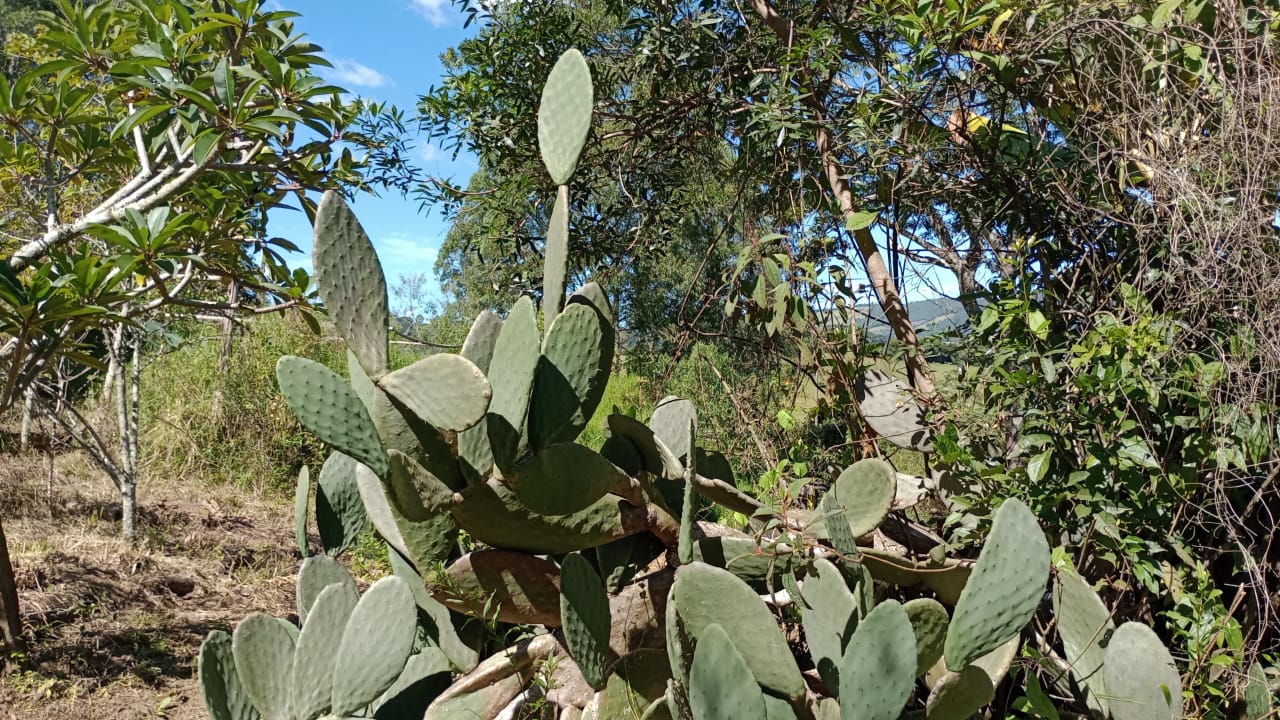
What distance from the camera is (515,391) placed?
4.35 feet

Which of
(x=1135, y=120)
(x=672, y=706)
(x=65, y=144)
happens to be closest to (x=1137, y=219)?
(x=1135, y=120)

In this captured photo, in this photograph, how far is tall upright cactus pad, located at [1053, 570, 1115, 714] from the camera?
4.88 ft

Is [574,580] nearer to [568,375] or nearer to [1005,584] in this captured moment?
[568,375]

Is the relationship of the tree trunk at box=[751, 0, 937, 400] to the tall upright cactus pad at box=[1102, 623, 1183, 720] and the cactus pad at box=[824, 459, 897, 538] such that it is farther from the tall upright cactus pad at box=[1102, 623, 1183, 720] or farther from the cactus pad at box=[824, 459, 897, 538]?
the tall upright cactus pad at box=[1102, 623, 1183, 720]

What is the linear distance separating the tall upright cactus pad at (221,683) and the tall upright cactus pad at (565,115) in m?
1.04

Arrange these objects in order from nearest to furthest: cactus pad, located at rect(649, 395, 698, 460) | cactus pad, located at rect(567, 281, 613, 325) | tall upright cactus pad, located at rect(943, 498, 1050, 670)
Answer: tall upright cactus pad, located at rect(943, 498, 1050, 670)
cactus pad, located at rect(567, 281, 613, 325)
cactus pad, located at rect(649, 395, 698, 460)

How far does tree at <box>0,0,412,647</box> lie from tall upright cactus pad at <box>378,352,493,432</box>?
1.25 metres

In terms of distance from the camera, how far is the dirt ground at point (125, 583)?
2869mm

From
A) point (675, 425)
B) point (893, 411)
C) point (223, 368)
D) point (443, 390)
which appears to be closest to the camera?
point (443, 390)

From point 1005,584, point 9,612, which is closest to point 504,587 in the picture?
point 1005,584

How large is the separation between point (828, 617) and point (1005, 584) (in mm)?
278

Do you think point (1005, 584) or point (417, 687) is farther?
point (417, 687)

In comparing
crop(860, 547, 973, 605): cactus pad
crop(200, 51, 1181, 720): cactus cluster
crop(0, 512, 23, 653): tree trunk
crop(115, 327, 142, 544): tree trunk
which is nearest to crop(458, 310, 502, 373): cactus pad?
crop(200, 51, 1181, 720): cactus cluster

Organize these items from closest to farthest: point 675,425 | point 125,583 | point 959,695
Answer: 1. point 959,695
2. point 675,425
3. point 125,583
